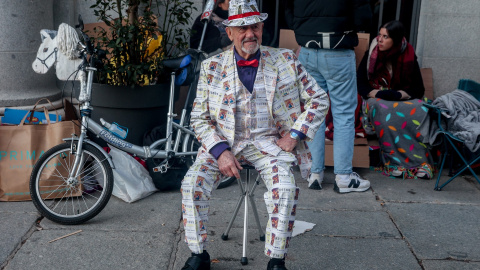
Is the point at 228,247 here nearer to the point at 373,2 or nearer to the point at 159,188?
the point at 159,188

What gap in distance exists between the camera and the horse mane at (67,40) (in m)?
3.96

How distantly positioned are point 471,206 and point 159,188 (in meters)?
2.53

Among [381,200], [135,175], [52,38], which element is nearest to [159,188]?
[135,175]

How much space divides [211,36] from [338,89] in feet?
5.02

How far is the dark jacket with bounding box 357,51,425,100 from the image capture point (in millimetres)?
5219

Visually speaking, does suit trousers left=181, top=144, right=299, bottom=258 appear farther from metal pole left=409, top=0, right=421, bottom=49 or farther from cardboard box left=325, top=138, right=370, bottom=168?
metal pole left=409, top=0, right=421, bottom=49

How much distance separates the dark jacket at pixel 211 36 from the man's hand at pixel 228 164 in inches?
93.4

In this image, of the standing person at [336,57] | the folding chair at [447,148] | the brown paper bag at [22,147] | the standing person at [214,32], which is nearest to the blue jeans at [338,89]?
the standing person at [336,57]

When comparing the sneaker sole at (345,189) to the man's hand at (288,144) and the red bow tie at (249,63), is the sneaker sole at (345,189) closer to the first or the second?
the man's hand at (288,144)

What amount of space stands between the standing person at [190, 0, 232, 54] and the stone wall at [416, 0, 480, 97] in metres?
2.09

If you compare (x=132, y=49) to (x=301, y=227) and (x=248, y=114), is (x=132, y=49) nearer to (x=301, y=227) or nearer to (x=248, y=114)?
(x=248, y=114)

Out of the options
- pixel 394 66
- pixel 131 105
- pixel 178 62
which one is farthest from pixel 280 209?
pixel 394 66

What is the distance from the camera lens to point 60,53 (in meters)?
4.05

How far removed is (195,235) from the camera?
3.01 meters
